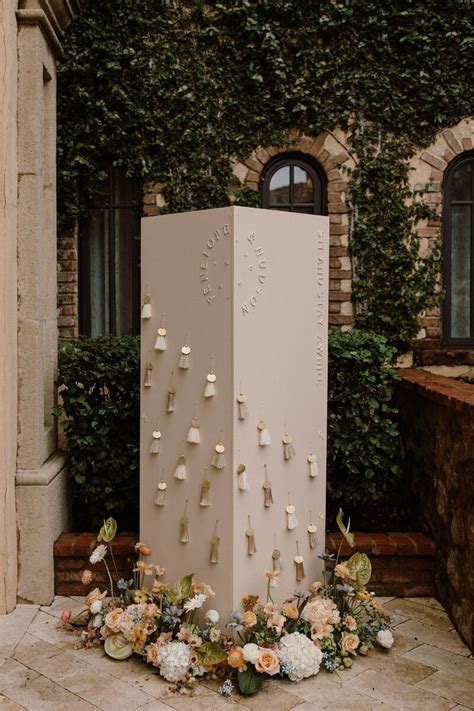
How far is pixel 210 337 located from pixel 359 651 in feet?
5.11

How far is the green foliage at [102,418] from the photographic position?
151 inches

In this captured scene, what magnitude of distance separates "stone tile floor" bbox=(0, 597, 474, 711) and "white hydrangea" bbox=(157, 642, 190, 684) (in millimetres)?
53

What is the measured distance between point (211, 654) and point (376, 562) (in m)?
1.21

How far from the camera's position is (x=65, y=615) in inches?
128

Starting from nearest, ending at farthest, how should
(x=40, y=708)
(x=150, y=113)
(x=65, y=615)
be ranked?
(x=40, y=708), (x=65, y=615), (x=150, y=113)

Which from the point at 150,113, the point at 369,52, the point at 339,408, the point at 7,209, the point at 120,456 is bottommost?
the point at 120,456

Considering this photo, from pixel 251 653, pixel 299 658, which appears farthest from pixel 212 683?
pixel 299 658

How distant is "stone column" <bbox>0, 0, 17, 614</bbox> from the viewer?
3355mm

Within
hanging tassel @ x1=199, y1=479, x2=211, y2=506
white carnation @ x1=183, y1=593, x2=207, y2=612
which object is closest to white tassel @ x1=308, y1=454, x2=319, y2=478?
hanging tassel @ x1=199, y1=479, x2=211, y2=506

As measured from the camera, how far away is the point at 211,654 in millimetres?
2836

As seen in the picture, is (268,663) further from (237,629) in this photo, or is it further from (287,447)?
(287,447)

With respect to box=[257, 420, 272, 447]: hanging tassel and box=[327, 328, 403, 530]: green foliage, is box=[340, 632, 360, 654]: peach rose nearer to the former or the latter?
box=[257, 420, 272, 447]: hanging tassel

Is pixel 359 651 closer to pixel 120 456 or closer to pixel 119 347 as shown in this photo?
pixel 120 456

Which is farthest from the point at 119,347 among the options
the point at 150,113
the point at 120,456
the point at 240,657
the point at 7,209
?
the point at 150,113
